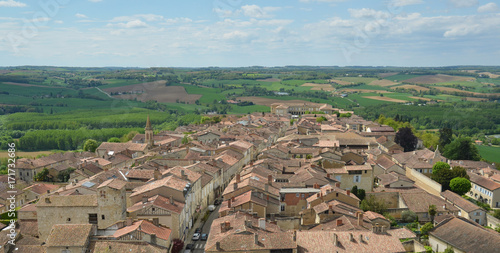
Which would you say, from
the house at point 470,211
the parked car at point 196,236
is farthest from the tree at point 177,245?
the house at point 470,211

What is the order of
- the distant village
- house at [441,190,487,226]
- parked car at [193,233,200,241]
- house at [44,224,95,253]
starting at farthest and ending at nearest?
house at [441,190,487,226], parked car at [193,233,200,241], the distant village, house at [44,224,95,253]

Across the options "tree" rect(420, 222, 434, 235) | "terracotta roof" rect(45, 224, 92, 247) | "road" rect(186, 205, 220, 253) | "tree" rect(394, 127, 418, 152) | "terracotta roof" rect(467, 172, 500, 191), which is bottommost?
"terracotta roof" rect(467, 172, 500, 191)

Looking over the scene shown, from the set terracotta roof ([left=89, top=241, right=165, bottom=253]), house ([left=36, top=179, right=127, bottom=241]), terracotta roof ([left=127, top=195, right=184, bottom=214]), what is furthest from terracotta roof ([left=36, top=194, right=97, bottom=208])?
terracotta roof ([left=89, top=241, right=165, bottom=253])

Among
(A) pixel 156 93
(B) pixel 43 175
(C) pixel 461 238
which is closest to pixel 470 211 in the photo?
(C) pixel 461 238

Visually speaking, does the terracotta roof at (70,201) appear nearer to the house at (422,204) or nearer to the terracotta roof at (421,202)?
the house at (422,204)

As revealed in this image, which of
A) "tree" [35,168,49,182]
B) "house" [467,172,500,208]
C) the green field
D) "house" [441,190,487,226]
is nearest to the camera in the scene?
"house" [441,190,487,226]

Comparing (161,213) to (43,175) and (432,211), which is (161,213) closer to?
(432,211)

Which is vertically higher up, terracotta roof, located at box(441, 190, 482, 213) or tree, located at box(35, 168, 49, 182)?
terracotta roof, located at box(441, 190, 482, 213)

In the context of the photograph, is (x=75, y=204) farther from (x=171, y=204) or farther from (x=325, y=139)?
(x=325, y=139)

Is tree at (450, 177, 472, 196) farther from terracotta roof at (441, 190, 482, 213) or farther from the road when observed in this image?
the road
